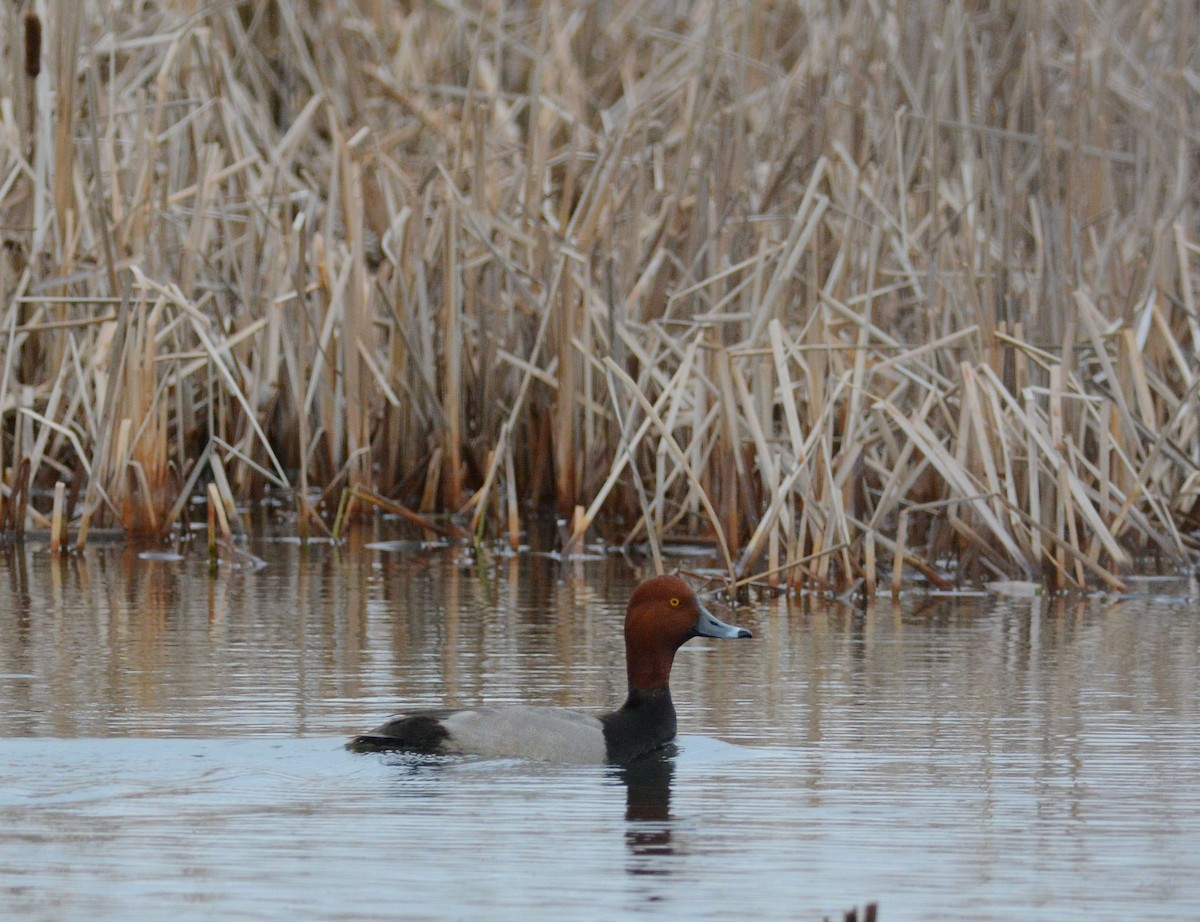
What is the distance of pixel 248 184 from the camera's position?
1182cm

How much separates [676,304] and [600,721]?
4.30m

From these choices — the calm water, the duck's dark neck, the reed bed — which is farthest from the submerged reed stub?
the duck's dark neck

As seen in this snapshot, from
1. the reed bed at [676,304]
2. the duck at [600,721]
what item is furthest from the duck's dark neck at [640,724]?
the reed bed at [676,304]

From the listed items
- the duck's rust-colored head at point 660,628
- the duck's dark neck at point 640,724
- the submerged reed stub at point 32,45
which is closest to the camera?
the duck's dark neck at point 640,724

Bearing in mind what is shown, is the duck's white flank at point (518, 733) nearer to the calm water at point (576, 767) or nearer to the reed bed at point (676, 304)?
the calm water at point (576, 767)

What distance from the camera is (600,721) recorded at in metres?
6.17

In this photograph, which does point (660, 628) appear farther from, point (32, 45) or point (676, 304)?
point (32, 45)

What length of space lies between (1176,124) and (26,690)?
5934 mm

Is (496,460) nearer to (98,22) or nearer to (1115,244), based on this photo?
(1115,244)

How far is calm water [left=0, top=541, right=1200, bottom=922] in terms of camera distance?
4.41 metres

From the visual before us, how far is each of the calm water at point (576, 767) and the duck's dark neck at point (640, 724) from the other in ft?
0.30

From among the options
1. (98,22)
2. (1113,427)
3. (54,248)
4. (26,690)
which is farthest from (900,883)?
(98,22)

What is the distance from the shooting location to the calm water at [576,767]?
441 centimetres

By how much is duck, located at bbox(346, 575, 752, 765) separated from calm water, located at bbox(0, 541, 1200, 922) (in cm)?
6
